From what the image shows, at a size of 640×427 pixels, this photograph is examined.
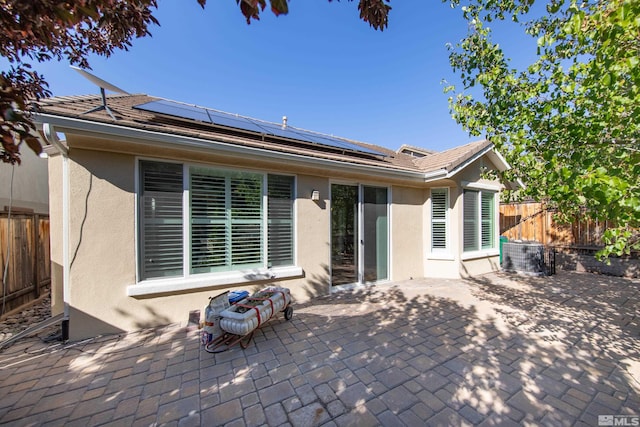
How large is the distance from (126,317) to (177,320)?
86 cm

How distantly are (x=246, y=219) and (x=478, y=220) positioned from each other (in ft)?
27.2

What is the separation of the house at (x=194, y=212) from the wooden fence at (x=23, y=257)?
1.92 meters

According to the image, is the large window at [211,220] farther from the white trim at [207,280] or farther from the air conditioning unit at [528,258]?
the air conditioning unit at [528,258]

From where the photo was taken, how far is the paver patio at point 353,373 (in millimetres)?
2650

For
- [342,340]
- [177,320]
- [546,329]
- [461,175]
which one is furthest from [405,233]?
[177,320]

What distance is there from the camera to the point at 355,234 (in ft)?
24.2

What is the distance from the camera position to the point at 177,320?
500cm

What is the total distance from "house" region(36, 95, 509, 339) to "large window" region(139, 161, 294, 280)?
22mm

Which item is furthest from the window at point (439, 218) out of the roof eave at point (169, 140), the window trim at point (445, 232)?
the roof eave at point (169, 140)

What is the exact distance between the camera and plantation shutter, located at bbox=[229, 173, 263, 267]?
554cm

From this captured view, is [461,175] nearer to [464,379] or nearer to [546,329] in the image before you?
[546,329]

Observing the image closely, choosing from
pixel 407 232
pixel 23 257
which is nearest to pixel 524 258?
pixel 407 232

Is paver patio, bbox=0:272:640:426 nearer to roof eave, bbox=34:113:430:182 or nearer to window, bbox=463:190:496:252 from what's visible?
roof eave, bbox=34:113:430:182

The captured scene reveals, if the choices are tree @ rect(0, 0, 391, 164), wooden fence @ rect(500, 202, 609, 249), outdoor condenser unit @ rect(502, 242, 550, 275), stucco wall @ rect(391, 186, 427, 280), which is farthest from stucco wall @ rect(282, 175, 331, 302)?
wooden fence @ rect(500, 202, 609, 249)
